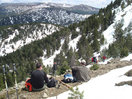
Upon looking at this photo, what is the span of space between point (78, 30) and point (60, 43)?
2052cm

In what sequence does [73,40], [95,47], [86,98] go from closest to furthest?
[86,98] → [95,47] → [73,40]

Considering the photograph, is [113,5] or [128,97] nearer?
[128,97]

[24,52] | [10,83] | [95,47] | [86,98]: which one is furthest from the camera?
[24,52]

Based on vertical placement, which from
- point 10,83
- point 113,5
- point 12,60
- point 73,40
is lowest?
point 12,60

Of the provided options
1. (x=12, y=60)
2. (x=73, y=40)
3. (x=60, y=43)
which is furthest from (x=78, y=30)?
(x=12, y=60)

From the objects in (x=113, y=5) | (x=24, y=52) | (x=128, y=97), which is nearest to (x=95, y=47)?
(x=128, y=97)

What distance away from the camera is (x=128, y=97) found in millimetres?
5312

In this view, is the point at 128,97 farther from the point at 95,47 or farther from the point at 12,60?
the point at 12,60

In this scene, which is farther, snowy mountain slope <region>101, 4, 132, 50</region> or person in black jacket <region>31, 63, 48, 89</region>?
snowy mountain slope <region>101, 4, 132, 50</region>

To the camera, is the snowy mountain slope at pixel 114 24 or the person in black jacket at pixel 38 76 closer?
the person in black jacket at pixel 38 76

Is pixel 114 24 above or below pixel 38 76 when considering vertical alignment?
Answer: above

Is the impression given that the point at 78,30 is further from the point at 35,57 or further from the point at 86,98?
the point at 86,98

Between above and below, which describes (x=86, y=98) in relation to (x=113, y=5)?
below

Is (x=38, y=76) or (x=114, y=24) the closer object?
(x=38, y=76)
